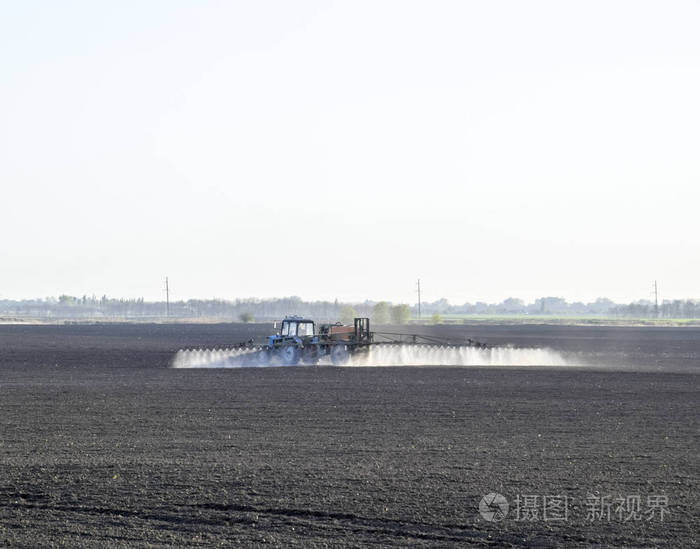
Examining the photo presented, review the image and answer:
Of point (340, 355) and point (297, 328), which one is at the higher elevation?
point (297, 328)

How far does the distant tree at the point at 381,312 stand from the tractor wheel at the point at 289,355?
13426cm

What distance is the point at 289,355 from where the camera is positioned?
48875mm

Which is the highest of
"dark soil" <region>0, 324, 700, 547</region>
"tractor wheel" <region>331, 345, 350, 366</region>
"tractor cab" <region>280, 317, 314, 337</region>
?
"tractor cab" <region>280, 317, 314, 337</region>

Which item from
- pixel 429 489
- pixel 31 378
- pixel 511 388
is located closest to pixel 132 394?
pixel 31 378

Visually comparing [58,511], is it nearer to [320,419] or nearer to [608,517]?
[608,517]

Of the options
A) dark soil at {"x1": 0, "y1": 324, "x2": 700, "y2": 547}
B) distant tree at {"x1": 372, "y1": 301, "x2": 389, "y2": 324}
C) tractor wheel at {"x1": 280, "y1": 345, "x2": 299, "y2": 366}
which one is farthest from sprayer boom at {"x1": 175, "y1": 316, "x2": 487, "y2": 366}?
distant tree at {"x1": 372, "y1": 301, "x2": 389, "y2": 324}

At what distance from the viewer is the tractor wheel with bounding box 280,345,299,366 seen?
48.4 m

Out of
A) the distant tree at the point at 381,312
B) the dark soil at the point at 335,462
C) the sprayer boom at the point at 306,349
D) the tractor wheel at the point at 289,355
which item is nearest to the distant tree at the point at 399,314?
the distant tree at the point at 381,312

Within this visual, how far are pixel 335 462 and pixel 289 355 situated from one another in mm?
31109

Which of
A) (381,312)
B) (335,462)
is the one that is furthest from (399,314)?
(335,462)

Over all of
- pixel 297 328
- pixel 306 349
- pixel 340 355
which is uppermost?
pixel 297 328

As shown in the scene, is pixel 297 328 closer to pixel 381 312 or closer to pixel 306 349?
pixel 306 349

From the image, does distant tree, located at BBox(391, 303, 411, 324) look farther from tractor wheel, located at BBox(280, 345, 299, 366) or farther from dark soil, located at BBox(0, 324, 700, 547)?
dark soil, located at BBox(0, 324, 700, 547)

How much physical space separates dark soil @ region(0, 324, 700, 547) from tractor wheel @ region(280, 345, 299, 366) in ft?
44.6
